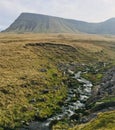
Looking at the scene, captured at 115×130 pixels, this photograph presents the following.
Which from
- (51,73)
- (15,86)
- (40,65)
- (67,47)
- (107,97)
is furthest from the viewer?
(67,47)

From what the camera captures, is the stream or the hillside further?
the hillside

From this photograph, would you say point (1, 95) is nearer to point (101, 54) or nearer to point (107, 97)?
point (107, 97)

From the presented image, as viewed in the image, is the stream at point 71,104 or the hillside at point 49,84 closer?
the stream at point 71,104

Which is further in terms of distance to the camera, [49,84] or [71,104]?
[49,84]

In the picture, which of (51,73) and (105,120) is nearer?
(105,120)

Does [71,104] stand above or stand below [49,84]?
below

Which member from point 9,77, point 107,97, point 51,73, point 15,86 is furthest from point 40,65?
point 107,97
